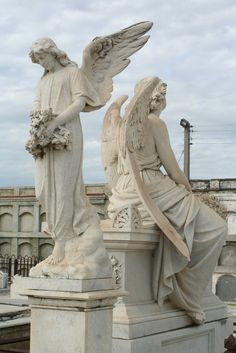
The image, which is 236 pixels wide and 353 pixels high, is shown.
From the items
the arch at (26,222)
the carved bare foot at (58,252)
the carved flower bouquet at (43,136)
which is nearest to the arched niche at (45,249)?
the arch at (26,222)

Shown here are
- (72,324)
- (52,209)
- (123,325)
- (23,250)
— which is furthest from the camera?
(23,250)

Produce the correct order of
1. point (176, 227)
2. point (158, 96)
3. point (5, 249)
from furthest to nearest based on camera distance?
point (5, 249) < point (158, 96) < point (176, 227)

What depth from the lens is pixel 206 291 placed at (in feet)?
23.2

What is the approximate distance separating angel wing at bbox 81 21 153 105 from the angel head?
0.19 m

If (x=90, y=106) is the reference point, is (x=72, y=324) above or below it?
below

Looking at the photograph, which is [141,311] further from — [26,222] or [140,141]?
[26,222]

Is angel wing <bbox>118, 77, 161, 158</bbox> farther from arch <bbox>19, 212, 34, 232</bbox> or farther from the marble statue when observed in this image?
arch <bbox>19, 212, 34, 232</bbox>

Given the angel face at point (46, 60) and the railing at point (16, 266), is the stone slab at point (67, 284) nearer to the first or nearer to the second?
the angel face at point (46, 60)

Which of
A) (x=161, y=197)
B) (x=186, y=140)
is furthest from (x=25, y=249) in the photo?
(x=161, y=197)

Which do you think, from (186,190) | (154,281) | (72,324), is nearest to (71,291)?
(72,324)

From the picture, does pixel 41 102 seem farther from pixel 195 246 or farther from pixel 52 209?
pixel 195 246

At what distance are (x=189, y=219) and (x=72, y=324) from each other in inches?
86.6

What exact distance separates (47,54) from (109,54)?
65 centimetres

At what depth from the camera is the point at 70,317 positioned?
14.8 feet
